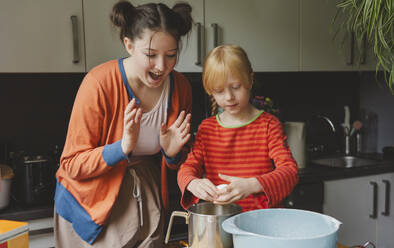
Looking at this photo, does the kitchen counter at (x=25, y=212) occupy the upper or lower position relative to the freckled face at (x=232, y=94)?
lower

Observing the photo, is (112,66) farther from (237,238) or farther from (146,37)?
(237,238)

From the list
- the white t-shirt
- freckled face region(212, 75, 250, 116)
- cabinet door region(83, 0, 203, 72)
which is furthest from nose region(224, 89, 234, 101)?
cabinet door region(83, 0, 203, 72)

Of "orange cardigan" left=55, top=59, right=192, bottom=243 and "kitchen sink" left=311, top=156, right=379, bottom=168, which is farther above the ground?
"orange cardigan" left=55, top=59, right=192, bottom=243

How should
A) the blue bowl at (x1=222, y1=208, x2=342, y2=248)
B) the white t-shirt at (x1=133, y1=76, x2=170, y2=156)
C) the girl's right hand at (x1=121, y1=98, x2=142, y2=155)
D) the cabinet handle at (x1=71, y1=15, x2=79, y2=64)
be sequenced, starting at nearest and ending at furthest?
the blue bowl at (x1=222, y1=208, x2=342, y2=248), the girl's right hand at (x1=121, y1=98, x2=142, y2=155), the white t-shirt at (x1=133, y1=76, x2=170, y2=156), the cabinet handle at (x1=71, y1=15, x2=79, y2=64)

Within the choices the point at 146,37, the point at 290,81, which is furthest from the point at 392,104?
the point at 146,37

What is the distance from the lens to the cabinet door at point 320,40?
7.29 ft

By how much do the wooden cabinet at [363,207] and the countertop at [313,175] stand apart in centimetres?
4

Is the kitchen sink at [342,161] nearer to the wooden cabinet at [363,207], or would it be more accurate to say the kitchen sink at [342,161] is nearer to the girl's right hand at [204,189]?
the wooden cabinet at [363,207]

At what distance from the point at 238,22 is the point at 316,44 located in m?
0.55

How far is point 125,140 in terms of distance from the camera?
39.8 inches

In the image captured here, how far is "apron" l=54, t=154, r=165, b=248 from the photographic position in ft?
3.70

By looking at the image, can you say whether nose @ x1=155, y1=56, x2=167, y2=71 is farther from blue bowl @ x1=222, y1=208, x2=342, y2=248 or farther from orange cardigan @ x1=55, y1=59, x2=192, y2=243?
blue bowl @ x1=222, y1=208, x2=342, y2=248

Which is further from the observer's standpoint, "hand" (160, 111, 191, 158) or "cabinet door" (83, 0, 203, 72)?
"cabinet door" (83, 0, 203, 72)

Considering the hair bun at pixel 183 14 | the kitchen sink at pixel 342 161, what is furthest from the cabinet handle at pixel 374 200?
the hair bun at pixel 183 14
